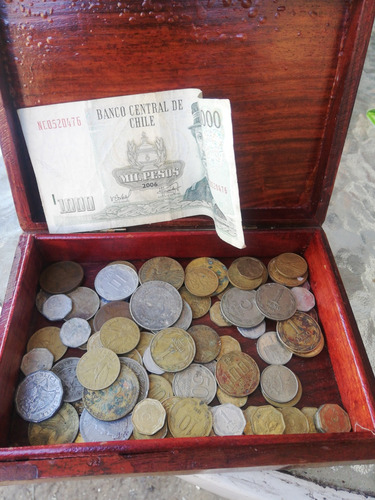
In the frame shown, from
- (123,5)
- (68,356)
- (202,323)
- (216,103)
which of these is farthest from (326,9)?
(68,356)

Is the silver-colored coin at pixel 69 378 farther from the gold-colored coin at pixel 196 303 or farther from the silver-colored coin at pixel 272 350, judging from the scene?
the silver-colored coin at pixel 272 350

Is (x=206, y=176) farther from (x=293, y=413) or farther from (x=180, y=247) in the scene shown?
(x=293, y=413)

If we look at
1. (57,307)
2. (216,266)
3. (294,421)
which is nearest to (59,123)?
(57,307)

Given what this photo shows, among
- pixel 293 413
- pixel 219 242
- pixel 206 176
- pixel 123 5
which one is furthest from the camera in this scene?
pixel 219 242

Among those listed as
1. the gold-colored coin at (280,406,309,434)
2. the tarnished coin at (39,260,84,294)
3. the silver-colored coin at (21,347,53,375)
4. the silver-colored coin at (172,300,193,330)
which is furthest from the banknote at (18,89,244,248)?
the gold-colored coin at (280,406,309,434)

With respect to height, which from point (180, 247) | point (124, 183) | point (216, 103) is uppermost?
point (216, 103)

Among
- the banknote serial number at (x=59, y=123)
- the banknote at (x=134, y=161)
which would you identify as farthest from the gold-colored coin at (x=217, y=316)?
the banknote serial number at (x=59, y=123)

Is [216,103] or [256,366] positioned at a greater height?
[216,103]
